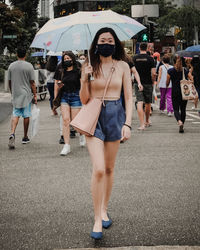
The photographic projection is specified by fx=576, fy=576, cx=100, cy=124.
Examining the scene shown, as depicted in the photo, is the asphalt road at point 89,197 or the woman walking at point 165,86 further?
the woman walking at point 165,86

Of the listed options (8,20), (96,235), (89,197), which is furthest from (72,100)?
(8,20)

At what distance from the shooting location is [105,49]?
15.6 ft

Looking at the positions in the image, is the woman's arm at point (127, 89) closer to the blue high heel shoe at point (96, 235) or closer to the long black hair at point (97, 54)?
the long black hair at point (97, 54)

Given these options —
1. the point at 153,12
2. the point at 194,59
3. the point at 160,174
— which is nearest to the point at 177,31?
the point at 153,12

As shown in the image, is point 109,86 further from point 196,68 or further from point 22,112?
point 196,68

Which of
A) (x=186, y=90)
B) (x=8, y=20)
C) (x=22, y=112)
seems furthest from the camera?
(x=8, y=20)

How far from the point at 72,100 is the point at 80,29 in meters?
4.12

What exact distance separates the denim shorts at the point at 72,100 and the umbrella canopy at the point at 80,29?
3671 millimetres

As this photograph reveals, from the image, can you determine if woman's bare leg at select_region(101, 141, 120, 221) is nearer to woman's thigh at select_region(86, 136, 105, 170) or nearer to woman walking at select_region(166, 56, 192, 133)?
woman's thigh at select_region(86, 136, 105, 170)

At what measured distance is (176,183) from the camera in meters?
7.04

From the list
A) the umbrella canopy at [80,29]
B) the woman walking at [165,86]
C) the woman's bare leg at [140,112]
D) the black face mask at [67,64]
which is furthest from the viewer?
the woman walking at [165,86]

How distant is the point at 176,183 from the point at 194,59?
8915 mm

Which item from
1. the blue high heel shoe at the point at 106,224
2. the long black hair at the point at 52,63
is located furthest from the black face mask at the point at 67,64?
the blue high heel shoe at the point at 106,224

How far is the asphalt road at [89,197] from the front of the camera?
476 centimetres
